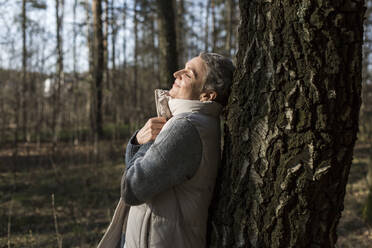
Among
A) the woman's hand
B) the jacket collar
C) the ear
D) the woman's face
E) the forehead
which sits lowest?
the woman's hand

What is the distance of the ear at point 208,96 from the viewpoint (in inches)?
64.5

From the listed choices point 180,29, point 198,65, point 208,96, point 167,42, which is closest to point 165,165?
point 208,96

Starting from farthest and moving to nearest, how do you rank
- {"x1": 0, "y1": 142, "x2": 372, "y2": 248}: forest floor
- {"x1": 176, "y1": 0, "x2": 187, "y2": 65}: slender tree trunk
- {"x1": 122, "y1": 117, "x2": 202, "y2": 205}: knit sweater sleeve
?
{"x1": 176, "y1": 0, "x2": 187, "y2": 65}: slender tree trunk → {"x1": 0, "y1": 142, "x2": 372, "y2": 248}: forest floor → {"x1": 122, "y1": 117, "x2": 202, "y2": 205}: knit sweater sleeve

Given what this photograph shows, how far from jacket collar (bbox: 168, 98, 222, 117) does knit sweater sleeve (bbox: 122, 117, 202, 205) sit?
10 cm

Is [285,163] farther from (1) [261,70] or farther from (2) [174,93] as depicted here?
(2) [174,93]

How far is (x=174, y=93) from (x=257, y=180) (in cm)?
62

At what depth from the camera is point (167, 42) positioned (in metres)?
5.32

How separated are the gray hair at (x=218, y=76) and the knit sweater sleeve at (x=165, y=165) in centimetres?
27

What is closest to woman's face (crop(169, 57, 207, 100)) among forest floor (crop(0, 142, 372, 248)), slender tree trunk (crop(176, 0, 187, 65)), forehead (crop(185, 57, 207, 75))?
forehead (crop(185, 57, 207, 75))

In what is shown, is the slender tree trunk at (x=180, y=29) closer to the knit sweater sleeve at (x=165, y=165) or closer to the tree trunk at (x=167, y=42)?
the tree trunk at (x=167, y=42)

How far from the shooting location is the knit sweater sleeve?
140 cm

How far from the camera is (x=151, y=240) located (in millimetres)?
1482

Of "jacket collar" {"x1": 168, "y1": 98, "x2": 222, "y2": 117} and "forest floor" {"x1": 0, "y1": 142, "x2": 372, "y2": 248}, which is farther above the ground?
"jacket collar" {"x1": 168, "y1": 98, "x2": 222, "y2": 117}

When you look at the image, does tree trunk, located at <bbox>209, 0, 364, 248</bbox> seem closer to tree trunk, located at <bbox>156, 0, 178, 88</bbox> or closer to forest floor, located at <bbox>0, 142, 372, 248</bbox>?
forest floor, located at <bbox>0, 142, 372, 248</bbox>
